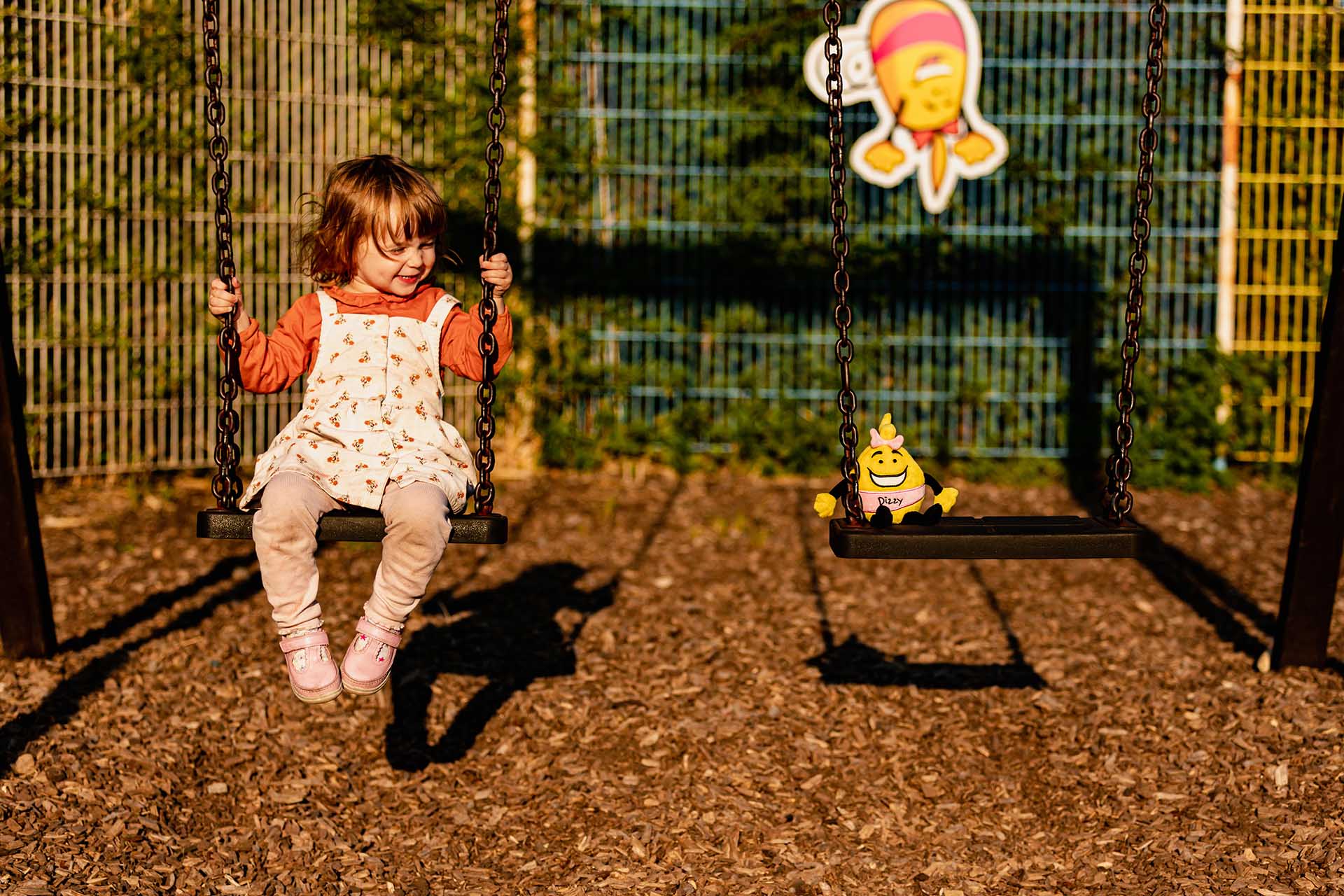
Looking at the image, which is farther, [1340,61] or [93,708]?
[1340,61]

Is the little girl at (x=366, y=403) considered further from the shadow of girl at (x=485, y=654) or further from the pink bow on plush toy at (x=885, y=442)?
the shadow of girl at (x=485, y=654)

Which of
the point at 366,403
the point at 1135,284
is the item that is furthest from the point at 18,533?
the point at 1135,284

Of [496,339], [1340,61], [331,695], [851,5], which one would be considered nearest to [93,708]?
[331,695]

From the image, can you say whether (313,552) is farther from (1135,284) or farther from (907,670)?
(907,670)

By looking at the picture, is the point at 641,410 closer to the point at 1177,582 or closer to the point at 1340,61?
the point at 1177,582

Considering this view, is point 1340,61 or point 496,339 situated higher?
point 1340,61

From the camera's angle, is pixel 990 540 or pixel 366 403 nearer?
pixel 990 540

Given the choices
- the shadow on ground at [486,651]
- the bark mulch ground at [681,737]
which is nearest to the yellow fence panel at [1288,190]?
the bark mulch ground at [681,737]

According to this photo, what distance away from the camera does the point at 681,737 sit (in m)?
4.72

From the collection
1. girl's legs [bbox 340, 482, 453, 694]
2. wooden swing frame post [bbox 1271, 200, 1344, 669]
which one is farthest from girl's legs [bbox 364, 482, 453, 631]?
wooden swing frame post [bbox 1271, 200, 1344, 669]

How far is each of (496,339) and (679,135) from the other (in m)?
5.27

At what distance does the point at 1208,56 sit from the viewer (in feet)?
27.6

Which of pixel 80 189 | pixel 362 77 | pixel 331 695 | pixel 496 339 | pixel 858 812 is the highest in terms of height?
pixel 362 77

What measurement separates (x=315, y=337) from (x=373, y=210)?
40 cm
